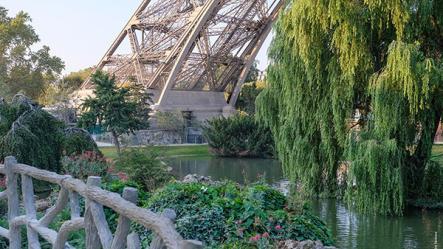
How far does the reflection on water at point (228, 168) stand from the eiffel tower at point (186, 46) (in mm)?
8120

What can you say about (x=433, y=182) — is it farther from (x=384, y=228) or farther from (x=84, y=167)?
(x=84, y=167)

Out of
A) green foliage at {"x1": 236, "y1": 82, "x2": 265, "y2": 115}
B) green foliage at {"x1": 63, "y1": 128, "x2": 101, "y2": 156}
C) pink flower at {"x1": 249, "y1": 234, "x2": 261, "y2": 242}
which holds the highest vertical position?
green foliage at {"x1": 236, "y1": 82, "x2": 265, "y2": 115}

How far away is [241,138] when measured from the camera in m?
28.8

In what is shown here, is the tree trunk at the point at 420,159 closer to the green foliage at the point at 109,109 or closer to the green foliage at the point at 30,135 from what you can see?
the green foliage at the point at 30,135

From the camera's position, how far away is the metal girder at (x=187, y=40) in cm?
3297

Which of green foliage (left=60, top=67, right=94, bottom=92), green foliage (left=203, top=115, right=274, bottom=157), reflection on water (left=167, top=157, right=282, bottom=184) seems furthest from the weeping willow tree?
green foliage (left=60, top=67, right=94, bottom=92)

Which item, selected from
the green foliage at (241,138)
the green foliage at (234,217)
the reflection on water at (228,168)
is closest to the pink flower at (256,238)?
the green foliage at (234,217)

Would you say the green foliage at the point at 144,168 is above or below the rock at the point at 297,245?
above

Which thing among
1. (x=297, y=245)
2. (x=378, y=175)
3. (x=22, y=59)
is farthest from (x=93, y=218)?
(x=22, y=59)

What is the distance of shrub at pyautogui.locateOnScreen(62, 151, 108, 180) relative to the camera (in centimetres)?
1142

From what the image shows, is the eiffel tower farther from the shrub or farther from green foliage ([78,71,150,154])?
the shrub

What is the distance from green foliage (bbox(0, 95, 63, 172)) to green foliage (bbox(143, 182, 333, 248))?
6.28 meters

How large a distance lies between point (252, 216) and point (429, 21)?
6.73 metres

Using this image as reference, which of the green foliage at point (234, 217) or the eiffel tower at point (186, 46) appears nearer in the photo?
the green foliage at point (234, 217)
